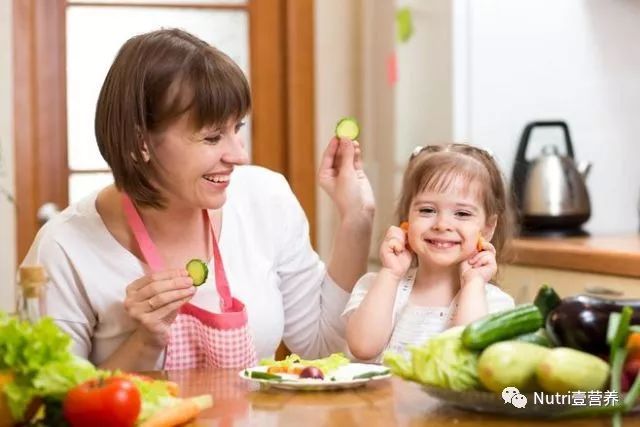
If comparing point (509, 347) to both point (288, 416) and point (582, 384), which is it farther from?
point (288, 416)

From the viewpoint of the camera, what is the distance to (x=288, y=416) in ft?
3.91

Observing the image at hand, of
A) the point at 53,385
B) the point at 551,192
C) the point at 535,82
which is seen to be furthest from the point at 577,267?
the point at 53,385

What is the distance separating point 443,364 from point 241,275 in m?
0.85

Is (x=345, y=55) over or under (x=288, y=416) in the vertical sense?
over

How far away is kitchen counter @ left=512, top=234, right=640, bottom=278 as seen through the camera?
252 cm

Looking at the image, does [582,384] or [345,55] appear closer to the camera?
[582,384]

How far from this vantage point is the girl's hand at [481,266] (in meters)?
1.80

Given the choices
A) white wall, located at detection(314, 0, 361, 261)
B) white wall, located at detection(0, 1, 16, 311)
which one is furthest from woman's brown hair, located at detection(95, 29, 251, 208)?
white wall, located at detection(314, 0, 361, 261)

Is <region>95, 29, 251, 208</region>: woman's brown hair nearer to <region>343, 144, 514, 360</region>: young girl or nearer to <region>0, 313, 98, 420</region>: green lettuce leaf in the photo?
<region>343, 144, 514, 360</region>: young girl

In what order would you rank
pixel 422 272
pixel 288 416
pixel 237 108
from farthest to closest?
pixel 422 272 < pixel 237 108 < pixel 288 416

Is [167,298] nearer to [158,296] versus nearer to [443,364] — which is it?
[158,296]

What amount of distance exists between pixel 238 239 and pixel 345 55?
1.97 metres

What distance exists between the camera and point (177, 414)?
3.70ft

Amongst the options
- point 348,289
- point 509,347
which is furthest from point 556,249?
point 509,347
